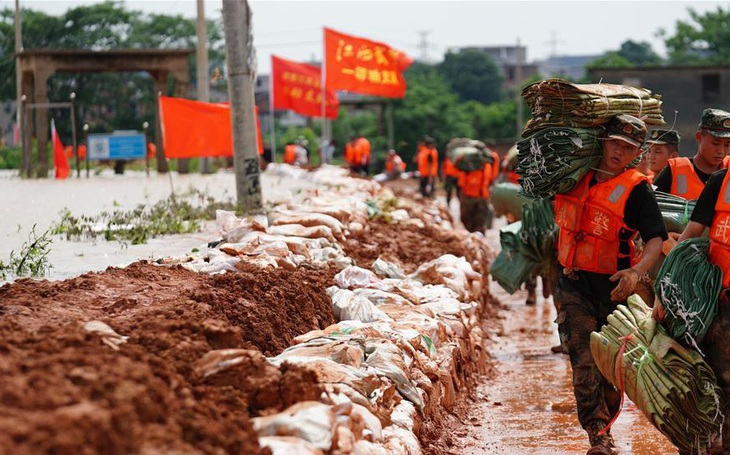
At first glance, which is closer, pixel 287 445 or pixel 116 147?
pixel 287 445

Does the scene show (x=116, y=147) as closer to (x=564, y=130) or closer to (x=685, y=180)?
(x=685, y=180)

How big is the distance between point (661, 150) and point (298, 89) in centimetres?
2060

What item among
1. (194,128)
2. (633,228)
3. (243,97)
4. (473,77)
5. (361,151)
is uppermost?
(473,77)

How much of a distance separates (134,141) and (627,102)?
68.8 ft

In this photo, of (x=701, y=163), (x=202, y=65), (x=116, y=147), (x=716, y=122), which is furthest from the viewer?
(x=116, y=147)

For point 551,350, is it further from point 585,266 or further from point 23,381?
point 23,381

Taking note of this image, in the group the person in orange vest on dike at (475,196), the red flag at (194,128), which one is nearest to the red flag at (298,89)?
the person in orange vest on dike at (475,196)

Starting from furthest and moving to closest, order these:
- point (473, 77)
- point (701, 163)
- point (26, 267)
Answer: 1. point (473, 77)
2. point (26, 267)
3. point (701, 163)

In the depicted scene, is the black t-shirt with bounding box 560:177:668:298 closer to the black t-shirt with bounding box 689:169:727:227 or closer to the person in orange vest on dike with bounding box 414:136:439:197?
the black t-shirt with bounding box 689:169:727:227

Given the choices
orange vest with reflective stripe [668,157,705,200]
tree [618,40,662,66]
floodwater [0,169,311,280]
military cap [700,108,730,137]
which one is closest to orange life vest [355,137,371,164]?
floodwater [0,169,311,280]

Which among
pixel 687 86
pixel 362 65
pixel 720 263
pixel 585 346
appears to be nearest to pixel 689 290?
pixel 720 263

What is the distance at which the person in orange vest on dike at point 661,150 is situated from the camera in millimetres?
8336

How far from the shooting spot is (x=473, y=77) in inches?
3602

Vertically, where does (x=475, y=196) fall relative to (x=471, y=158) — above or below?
below
